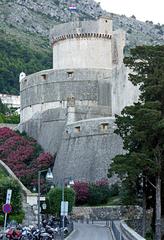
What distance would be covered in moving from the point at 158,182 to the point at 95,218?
20.5 meters

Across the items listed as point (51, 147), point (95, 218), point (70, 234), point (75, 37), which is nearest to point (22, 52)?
point (75, 37)

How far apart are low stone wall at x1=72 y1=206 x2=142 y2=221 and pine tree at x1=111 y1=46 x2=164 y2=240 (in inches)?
575

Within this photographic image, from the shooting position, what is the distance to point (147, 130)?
99.7 ft

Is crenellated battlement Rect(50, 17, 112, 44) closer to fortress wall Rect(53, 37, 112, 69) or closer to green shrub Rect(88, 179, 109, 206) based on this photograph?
fortress wall Rect(53, 37, 112, 69)

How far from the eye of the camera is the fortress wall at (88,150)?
189 ft

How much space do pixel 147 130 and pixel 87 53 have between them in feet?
141

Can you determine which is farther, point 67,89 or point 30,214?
point 67,89

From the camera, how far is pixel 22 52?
132m

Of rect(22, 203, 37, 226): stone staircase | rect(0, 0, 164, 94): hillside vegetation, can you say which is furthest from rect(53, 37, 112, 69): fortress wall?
rect(0, 0, 164, 94): hillside vegetation

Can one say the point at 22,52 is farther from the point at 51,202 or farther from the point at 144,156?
the point at 144,156

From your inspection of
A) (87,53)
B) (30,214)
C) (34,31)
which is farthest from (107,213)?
(34,31)

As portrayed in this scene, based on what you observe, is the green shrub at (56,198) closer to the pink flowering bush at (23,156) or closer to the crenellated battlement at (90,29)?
the pink flowering bush at (23,156)

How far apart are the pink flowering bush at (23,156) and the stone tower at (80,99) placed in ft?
3.79

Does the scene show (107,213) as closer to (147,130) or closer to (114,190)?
(114,190)
